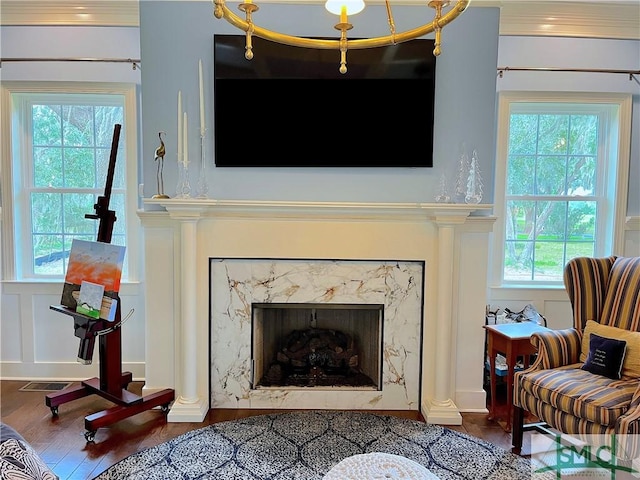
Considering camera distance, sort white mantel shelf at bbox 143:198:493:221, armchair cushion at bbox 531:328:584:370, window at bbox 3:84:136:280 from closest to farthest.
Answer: armchair cushion at bbox 531:328:584:370
white mantel shelf at bbox 143:198:493:221
window at bbox 3:84:136:280

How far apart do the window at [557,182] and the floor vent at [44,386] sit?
3555 mm

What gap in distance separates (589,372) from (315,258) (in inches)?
67.3

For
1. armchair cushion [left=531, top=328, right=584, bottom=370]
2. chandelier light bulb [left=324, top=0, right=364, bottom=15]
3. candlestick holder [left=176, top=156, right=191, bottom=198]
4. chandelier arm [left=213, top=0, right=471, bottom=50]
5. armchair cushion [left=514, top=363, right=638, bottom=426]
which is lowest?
armchair cushion [left=514, top=363, right=638, bottom=426]

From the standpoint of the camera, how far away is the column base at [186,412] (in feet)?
9.18

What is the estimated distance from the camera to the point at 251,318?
2988mm

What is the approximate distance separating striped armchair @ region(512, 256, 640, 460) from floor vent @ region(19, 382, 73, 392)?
3.21m

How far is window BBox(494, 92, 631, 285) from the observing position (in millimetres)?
3504

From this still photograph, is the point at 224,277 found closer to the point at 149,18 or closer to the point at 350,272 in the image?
the point at 350,272

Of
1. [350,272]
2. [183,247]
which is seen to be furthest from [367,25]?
[183,247]

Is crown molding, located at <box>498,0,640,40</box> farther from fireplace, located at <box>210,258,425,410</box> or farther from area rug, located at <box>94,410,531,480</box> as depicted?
area rug, located at <box>94,410,531,480</box>

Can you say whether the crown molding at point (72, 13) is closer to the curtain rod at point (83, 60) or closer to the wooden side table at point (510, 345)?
the curtain rod at point (83, 60)

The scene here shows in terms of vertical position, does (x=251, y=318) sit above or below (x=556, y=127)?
below

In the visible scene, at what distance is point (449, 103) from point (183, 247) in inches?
79.5

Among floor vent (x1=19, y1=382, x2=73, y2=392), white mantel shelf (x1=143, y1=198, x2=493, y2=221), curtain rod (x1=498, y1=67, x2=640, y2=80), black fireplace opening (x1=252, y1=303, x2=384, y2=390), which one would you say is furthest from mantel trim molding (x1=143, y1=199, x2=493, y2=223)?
floor vent (x1=19, y1=382, x2=73, y2=392)
